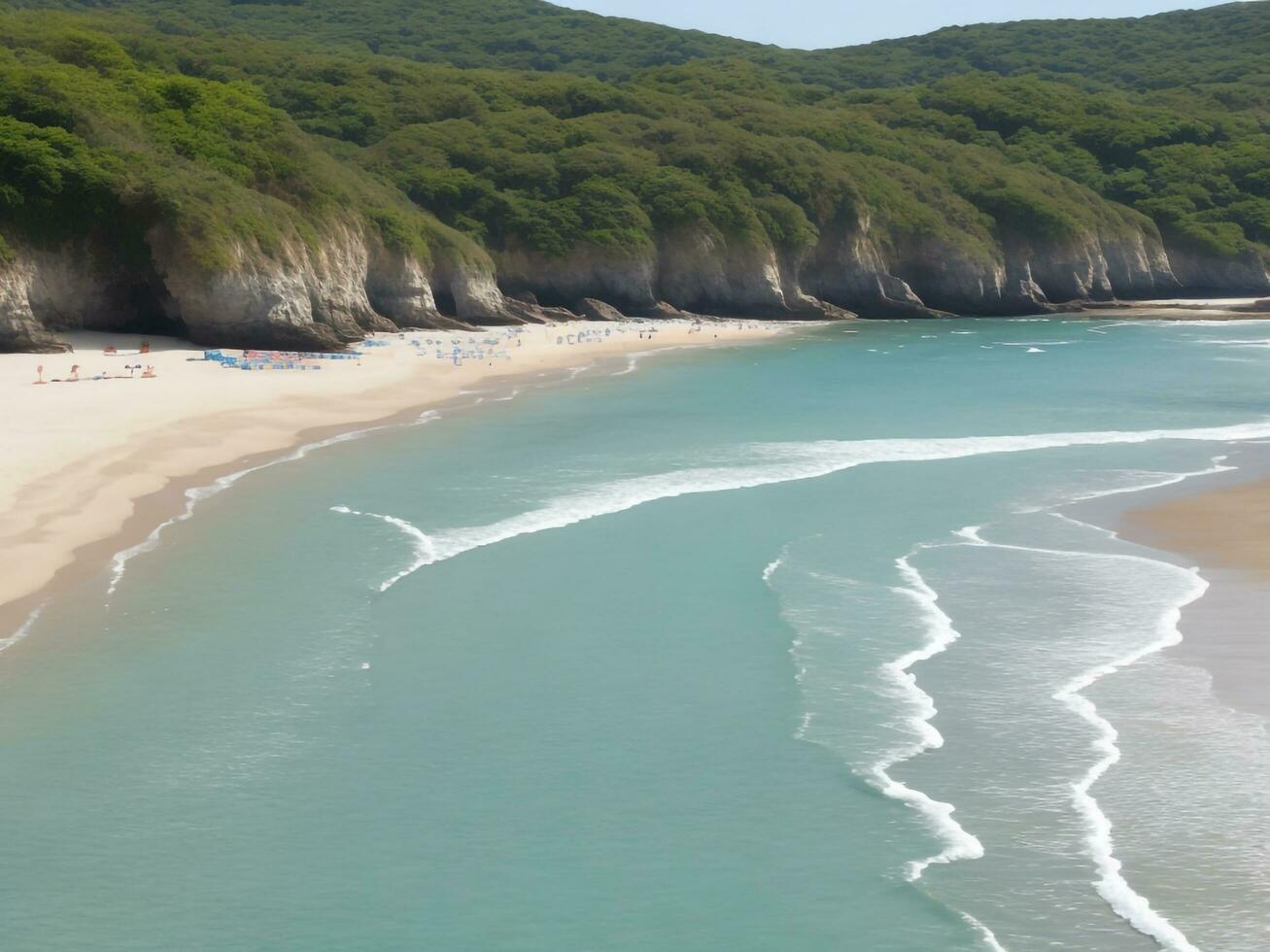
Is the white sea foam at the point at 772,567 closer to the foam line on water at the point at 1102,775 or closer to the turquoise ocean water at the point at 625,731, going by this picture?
the turquoise ocean water at the point at 625,731

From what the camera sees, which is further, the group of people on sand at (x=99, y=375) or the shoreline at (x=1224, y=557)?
the group of people on sand at (x=99, y=375)

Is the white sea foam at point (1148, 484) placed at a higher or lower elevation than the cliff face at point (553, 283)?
lower

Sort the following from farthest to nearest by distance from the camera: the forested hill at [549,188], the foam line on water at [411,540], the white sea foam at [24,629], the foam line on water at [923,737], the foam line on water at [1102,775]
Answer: the forested hill at [549,188], the foam line on water at [411,540], the white sea foam at [24,629], the foam line on water at [923,737], the foam line on water at [1102,775]

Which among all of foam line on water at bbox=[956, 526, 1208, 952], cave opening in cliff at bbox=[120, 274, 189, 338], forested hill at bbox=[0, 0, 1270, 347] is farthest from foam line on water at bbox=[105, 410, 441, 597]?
cave opening in cliff at bbox=[120, 274, 189, 338]

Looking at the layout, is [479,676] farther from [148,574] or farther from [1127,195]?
[1127,195]

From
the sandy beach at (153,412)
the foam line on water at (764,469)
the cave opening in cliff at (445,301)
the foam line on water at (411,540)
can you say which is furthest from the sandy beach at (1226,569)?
the cave opening in cliff at (445,301)

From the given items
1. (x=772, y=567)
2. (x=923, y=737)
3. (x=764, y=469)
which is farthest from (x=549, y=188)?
(x=923, y=737)
